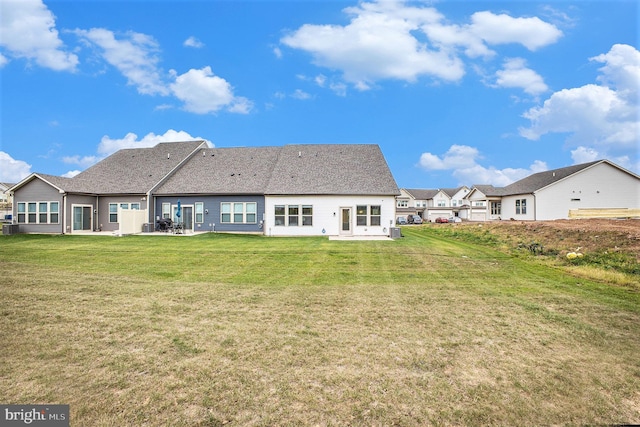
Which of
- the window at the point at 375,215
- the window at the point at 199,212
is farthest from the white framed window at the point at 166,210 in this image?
the window at the point at 375,215

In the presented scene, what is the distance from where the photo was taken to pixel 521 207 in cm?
3678

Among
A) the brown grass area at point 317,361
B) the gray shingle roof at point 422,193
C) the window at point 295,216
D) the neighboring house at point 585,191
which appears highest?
the gray shingle roof at point 422,193

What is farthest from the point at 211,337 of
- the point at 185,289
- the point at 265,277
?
the point at 265,277

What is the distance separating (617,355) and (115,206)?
102 feet

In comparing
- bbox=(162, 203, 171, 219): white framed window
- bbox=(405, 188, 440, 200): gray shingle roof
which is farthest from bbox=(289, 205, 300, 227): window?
bbox=(405, 188, 440, 200): gray shingle roof

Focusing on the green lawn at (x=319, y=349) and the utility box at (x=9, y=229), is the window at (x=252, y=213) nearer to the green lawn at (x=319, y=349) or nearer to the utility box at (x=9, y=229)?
the green lawn at (x=319, y=349)

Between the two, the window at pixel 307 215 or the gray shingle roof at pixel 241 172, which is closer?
the window at pixel 307 215

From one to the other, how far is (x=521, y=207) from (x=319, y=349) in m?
38.4

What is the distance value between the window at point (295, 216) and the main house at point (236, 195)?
74 mm

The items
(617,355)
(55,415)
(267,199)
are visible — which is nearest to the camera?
(55,415)

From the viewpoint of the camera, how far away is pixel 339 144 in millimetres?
30688

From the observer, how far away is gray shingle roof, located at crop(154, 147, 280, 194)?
2683cm

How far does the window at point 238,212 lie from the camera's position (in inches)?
1032

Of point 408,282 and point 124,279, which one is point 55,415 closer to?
point 124,279
